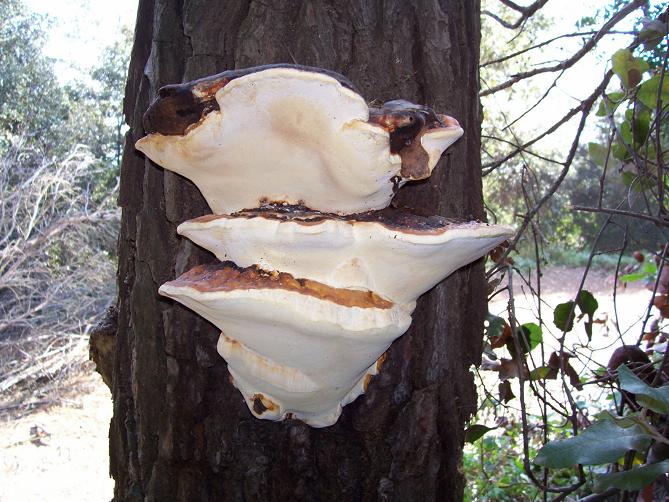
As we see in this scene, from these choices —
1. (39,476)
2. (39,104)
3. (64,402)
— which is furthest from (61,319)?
(39,104)

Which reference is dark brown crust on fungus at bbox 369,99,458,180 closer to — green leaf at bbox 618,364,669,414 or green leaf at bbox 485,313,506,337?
green leaf at bbox 618,364,669,414

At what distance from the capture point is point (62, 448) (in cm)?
497

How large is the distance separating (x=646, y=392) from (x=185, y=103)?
2.83 ft

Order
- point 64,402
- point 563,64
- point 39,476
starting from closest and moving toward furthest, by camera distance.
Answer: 1. point 563,64
2. point 39,476
3. point 64,402

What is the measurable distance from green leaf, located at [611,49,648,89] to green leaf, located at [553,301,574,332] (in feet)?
2.09

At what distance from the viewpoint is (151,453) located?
1003mm

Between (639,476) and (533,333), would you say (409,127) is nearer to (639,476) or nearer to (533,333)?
(639,476)

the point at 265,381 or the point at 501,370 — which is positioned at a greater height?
the point at 501,370

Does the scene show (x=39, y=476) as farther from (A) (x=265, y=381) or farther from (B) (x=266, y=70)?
(B) (x=266, y=70)

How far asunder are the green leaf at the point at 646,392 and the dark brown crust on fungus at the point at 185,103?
697mm

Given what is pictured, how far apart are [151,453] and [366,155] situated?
721 millimetres

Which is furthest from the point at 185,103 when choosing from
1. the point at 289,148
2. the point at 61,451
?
the point at 61,451

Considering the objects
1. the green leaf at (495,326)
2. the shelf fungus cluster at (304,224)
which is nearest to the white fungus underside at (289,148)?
the shelf fungus cluster at (304,224)

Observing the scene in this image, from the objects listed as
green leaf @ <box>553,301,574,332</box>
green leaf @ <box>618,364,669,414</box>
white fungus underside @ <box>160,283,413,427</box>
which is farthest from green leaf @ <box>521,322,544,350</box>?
white fungus underside @ <box>160,283,413,427</box>
